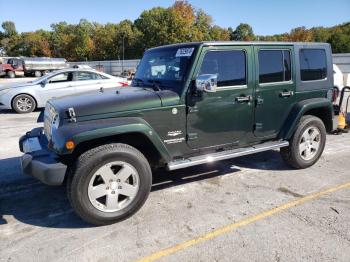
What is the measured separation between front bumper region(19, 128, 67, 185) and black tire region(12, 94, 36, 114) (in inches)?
313

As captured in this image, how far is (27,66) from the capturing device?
38375 millimetres

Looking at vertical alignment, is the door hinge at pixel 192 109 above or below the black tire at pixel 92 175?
above

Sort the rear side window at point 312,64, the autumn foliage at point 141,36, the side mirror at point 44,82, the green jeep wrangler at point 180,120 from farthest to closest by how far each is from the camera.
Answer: the autumn foliage at point 141,36 → the side mirror at point 44,82 → the rear side window at point 312,64 → the green jeep wrangler at point 180,120

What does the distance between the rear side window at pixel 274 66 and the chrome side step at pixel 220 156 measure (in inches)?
35.3

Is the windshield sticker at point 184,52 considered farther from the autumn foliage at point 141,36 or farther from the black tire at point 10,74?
the autumn foliage at point 141,36

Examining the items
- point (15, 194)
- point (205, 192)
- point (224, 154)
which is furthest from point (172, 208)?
point (15, 194)

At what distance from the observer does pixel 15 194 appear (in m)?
4.59

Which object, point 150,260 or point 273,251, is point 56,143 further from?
point 273,251

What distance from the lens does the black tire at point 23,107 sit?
11641 mm

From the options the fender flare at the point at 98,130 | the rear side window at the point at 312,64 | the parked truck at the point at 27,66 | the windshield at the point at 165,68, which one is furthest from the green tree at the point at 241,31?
the fender flare at the point at 98,130

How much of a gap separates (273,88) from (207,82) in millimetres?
1398

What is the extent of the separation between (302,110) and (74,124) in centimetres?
329

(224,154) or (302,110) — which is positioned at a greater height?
(302,110)

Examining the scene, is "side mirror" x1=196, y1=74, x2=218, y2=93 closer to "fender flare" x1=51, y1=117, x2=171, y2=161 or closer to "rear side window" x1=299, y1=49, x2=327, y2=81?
"fender flare" x1=51, y1=117, x2=171, y2=161
